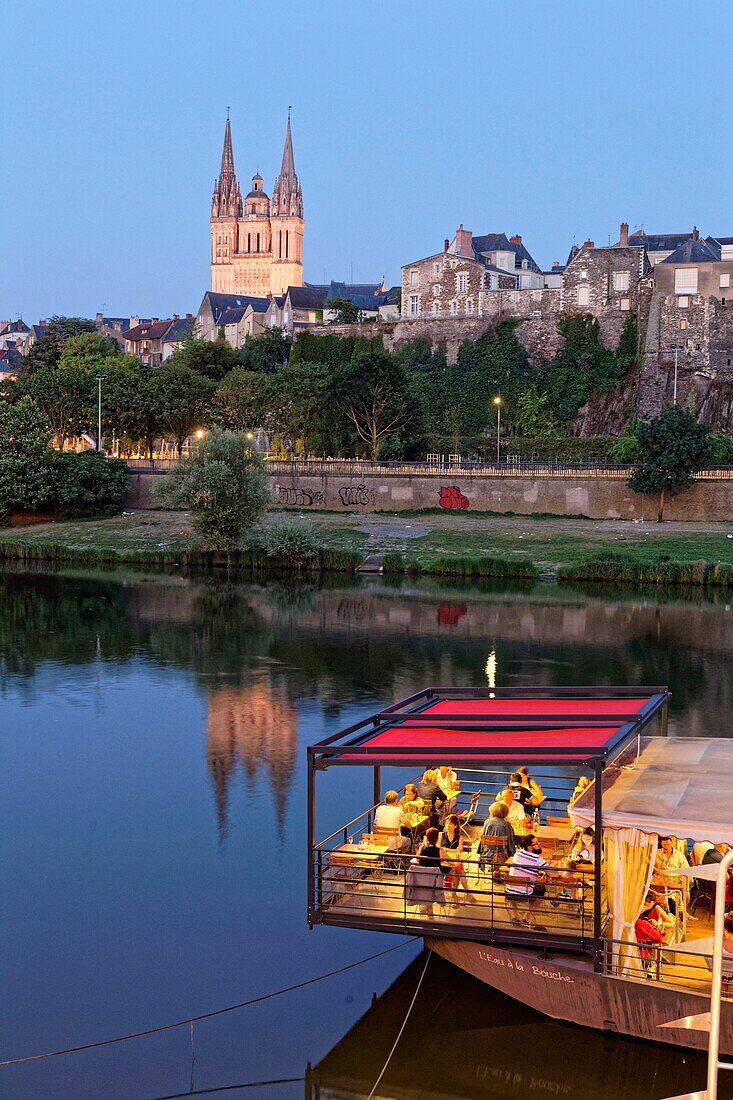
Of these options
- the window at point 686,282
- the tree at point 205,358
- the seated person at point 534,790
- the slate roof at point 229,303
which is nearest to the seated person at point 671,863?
the seated person at point 534,790

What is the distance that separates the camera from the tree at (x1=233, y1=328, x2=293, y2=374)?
109312 mm

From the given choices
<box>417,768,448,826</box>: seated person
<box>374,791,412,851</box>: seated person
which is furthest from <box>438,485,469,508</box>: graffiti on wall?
<box>374,791,412,851</box>: seated person

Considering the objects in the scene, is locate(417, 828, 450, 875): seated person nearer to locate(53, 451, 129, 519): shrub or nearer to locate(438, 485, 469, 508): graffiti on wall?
locate(438, 485, 469, 508): graffiti on wall

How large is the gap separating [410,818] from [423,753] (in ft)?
6.40

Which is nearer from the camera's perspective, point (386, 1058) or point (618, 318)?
point (386, 1058)

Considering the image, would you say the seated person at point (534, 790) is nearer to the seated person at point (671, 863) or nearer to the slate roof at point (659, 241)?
the seated person at point (671, 863)

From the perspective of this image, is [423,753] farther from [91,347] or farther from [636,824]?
[91,347]

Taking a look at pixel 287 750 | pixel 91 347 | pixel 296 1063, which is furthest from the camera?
pixel 91 347

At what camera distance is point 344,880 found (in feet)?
47.2

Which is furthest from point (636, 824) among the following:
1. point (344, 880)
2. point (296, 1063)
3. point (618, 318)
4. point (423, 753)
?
point (618, 318)

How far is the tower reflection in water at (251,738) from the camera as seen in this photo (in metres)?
24.1

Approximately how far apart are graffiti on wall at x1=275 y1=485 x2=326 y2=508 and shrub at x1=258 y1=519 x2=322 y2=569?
52.1ft

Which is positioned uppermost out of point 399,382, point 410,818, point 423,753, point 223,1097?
point 399,382

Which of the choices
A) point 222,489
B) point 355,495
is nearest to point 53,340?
point 355,495
